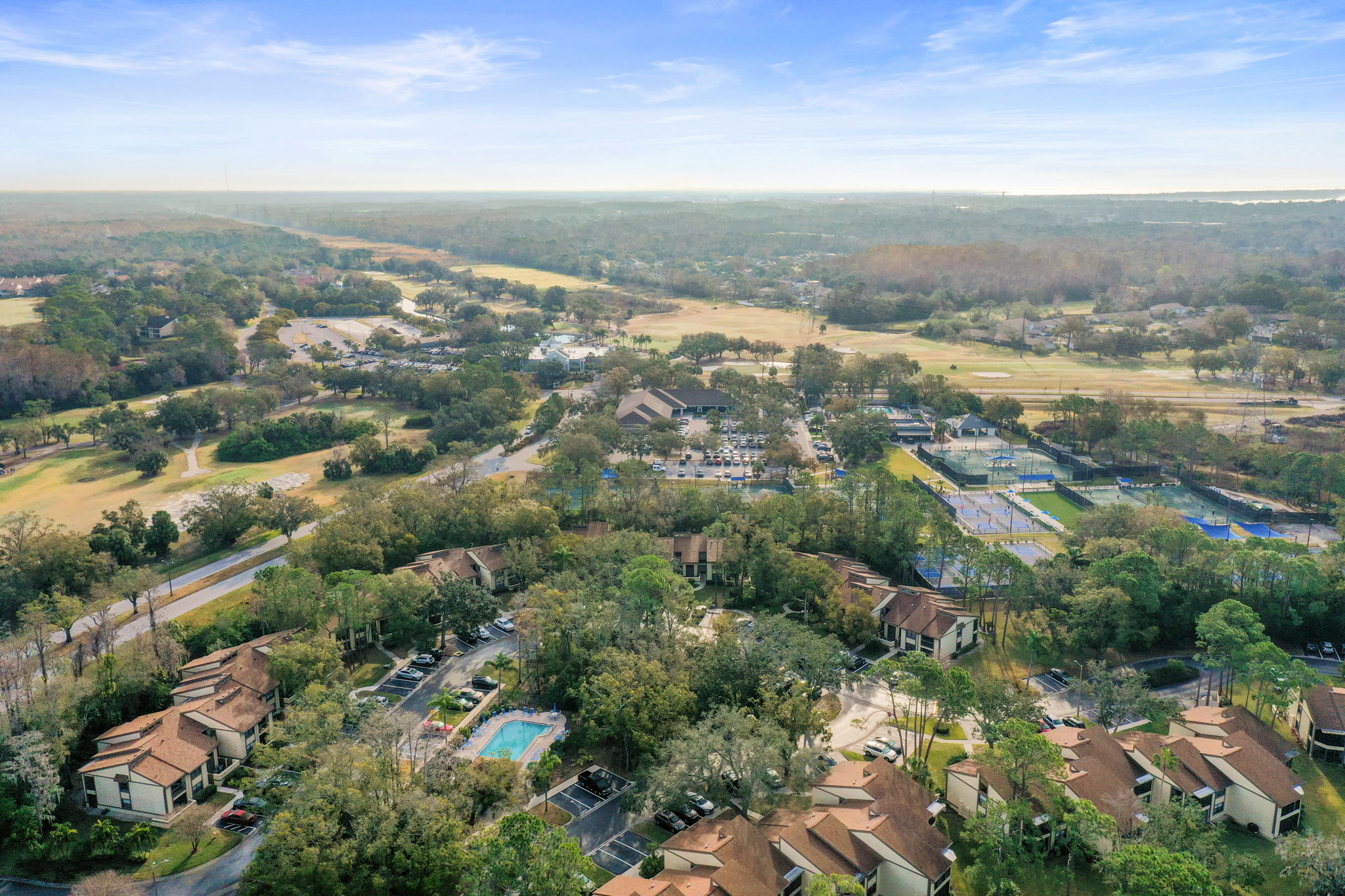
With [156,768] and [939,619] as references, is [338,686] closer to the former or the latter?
[156,768]

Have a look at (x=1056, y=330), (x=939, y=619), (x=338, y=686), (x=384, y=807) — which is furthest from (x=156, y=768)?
(x=1056, y=330)

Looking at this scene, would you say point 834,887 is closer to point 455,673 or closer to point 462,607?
point 455,673

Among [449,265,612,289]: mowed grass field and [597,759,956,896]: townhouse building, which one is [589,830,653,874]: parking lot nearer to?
[597,759,956,896]: townhouse building

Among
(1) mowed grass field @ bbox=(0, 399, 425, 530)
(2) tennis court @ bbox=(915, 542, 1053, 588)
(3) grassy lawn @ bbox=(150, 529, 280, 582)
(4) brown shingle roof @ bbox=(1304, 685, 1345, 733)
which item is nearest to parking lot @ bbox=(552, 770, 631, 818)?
(2) tennis court @ bbox=(915, 542, 1053, 588)

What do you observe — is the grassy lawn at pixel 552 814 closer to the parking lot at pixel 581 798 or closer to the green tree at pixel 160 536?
the parking lot at pixel 581 798

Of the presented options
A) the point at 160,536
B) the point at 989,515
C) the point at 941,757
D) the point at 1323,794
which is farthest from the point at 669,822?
the point at 160,536
